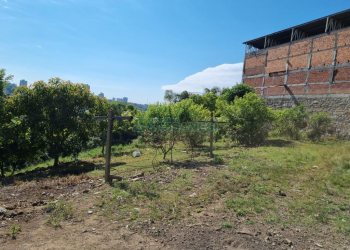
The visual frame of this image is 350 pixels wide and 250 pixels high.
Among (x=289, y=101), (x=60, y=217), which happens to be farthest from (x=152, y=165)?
(x=289, y=101)

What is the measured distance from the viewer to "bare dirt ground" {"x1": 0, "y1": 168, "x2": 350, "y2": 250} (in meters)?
4.05

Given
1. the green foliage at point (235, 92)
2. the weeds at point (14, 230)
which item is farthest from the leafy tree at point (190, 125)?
the green foliage at point (235, 92)

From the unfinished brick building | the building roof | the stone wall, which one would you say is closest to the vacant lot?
the stone wall

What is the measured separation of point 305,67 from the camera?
24.8 m

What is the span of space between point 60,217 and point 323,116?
57.3ft

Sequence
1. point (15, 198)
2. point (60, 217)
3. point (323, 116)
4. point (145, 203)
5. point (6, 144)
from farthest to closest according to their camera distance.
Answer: point (323, 116) → point (6, 144) → point (15, 198) → point (145, 203) → point (60, 217)

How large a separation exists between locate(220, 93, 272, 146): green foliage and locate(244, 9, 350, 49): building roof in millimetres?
11795

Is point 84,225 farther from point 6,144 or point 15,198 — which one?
point 6,144

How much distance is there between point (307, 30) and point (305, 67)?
155 inches

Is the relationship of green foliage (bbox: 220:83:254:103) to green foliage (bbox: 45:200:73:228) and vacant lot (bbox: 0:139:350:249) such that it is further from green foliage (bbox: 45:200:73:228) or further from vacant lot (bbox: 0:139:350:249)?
green foliage (bbox: 45:200:73:228)

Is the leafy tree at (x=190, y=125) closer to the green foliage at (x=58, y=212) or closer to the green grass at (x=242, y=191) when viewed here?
the green grass at (x=242, y=191)

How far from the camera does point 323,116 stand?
18547mm

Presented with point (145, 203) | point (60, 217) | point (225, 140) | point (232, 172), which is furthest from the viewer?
point (225, 140)

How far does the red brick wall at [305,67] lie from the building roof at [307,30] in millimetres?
921
